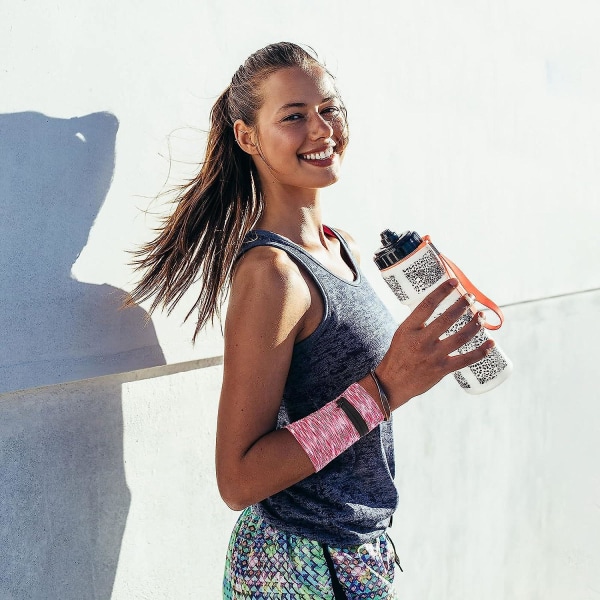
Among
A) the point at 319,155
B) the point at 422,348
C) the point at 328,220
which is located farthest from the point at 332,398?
the point at 328,220

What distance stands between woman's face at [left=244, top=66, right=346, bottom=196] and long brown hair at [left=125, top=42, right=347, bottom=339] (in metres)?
0.07

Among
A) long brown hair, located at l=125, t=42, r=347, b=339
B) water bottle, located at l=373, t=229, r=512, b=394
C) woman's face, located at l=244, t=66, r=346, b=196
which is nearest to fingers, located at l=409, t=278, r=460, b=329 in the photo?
water bottle, located at l=373, t=229, r=512, b=394

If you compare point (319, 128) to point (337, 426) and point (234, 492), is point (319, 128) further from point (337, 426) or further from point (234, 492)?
point (234, 492)

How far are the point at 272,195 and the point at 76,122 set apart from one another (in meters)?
0.45

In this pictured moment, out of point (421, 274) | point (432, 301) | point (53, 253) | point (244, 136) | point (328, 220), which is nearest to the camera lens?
point (432, 301)

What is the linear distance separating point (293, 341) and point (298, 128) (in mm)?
484

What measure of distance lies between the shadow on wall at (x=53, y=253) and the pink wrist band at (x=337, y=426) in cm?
54

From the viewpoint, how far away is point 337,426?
5.35 ft

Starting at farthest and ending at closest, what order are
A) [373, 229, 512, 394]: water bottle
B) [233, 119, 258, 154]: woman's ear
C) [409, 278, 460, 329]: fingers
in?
1. [233, 119, 258, 154]: woman's ear
2. [373, 229, 512, 394]: water bottle
3. [409, 278, 460, 329]: fingers

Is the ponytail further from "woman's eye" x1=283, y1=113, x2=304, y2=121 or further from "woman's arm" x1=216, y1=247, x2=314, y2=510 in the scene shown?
"woman's arm" x1=216, y1=247, x2=314, y2=510

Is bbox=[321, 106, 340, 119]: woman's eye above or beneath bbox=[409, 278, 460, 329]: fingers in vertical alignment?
above

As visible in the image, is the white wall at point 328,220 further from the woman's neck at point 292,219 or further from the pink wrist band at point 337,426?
the pink wrist band at point 337,426

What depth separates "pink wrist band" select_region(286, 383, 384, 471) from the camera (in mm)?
1630

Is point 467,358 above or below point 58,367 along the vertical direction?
above
